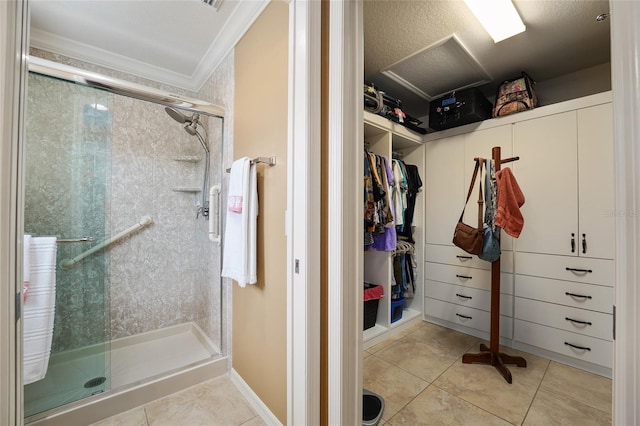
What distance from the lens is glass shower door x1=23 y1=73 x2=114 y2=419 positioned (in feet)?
4.97

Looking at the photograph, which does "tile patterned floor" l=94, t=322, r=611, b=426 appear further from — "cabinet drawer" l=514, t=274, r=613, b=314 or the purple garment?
the purple garment

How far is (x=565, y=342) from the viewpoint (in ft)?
6.47

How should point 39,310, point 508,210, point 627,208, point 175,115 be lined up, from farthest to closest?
point 175,115 → point 508,210 → point 39,310 → point 627,208

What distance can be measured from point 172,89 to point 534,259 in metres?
3.68

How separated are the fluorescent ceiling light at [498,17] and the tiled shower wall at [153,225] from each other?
170 centimetres

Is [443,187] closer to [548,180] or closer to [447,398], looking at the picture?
[548,180]

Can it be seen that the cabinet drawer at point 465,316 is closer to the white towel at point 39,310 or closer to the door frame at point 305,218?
the door frame at point 305,218

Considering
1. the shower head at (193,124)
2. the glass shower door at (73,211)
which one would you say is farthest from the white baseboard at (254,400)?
the shower head at (193,124)

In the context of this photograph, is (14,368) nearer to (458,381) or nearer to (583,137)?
(458,381)

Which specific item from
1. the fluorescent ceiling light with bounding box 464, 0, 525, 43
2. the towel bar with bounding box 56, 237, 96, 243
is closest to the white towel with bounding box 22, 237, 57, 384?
the towel bar with bounding box 56, 237, 96, 243

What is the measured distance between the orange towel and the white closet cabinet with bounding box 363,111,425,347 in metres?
0.90

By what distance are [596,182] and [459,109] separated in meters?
1.17

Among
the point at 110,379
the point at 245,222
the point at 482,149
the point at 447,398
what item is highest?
the point at 482,149

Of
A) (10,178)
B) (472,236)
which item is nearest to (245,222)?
(10,178)
